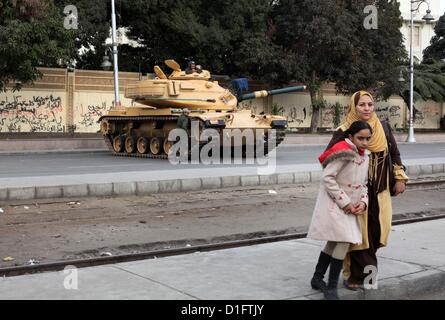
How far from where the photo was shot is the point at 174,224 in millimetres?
9383

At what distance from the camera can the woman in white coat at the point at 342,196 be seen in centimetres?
506

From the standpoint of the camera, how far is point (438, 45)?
176 ft

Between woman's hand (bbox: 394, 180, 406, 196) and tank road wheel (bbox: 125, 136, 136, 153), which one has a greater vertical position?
woman's hand (bbox: 394, 180, 406, 196)

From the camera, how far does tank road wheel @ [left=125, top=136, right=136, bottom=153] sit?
22.1 meters

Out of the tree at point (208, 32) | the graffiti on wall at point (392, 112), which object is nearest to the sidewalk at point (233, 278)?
the tree at point (208, 32)

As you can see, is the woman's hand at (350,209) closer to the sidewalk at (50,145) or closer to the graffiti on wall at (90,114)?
the sidewalk at (50,145)

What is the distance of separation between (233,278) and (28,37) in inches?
783

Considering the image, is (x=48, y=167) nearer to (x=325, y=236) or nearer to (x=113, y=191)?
(x=113, y=191)

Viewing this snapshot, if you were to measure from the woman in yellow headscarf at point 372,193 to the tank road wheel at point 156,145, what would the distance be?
51.6 ft

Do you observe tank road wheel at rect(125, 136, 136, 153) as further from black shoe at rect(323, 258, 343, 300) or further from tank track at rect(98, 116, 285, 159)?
black shoe at rect(323, 258, 343, 300)

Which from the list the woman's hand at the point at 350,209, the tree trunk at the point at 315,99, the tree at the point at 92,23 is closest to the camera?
the woman's hand at the point at 350,209

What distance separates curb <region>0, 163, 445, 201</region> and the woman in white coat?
25.3ft

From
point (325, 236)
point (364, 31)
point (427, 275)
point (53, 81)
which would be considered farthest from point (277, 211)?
point (364, 31)

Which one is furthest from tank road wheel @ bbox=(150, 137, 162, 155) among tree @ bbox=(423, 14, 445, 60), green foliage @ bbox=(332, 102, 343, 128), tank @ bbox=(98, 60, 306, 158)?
tree @ bbox=(423, 14, 445, 60)
